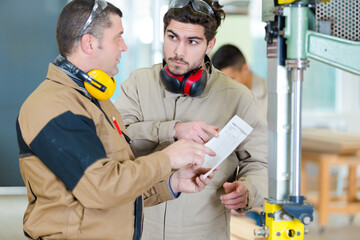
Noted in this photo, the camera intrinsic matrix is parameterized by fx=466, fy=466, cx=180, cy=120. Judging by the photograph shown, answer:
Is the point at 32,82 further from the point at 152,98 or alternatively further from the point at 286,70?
the point at 286,70

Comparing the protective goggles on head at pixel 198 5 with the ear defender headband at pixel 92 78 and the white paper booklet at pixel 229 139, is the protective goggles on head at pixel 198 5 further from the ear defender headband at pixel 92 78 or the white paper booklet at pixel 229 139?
the ear defender headband at pixel 92 78

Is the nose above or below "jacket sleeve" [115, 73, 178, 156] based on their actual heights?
above

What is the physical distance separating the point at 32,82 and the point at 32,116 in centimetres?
215

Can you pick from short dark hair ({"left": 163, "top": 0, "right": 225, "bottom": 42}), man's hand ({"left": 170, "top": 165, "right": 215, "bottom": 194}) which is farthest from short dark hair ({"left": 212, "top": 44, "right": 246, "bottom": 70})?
man's hand ({"left": 170, "top": 165, "right": 215, "bottom": 194})

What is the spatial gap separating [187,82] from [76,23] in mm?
605

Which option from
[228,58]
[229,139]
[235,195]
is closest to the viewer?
[229,139]

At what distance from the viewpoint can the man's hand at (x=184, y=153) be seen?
1484 mm

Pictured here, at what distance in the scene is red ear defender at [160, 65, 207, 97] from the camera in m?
1.93

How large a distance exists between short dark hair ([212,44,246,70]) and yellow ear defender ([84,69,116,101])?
8.25 feet

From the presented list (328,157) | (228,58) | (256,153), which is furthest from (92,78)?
(328,157)

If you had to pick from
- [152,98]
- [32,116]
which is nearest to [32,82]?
[152,98]

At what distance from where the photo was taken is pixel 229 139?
1.73m

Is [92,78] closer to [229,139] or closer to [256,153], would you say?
[229,139]

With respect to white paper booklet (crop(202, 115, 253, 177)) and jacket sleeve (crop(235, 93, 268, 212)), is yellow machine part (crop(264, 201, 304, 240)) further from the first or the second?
jacket sleeve (crop(235, 93, 268, 212))
